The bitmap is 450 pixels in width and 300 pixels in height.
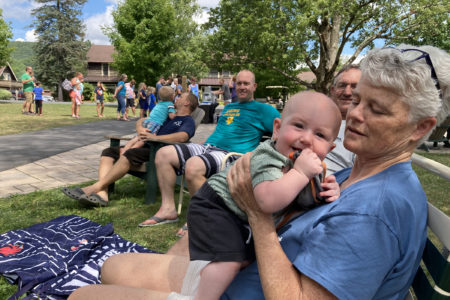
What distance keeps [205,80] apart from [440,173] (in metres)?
71.1

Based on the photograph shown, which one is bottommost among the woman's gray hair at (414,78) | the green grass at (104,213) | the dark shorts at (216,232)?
the green grass at (104,213)

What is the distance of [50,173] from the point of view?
625cm

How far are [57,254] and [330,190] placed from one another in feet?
8.91

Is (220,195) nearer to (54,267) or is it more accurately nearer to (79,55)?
(54,267)

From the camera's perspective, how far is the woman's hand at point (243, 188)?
135 cm

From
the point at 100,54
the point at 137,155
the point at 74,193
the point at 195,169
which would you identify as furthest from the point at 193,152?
the point at 100,54

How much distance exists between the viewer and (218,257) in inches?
55.4

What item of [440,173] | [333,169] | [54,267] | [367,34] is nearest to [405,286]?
[440,173]

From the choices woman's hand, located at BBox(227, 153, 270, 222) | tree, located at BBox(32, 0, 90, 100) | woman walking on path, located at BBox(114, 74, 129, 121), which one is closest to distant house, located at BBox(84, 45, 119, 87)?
tree, located at BBox(32, 0, 90, 100)

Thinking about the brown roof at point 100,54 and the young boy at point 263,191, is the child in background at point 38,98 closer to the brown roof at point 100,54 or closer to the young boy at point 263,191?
Answer: the young boy at point 263,191

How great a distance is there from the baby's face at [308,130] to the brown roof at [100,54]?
225ft

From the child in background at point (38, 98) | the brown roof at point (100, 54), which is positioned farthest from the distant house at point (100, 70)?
the child in background at point (38, 98)

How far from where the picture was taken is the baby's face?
1444mm

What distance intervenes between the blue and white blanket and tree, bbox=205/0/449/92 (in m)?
13.7
